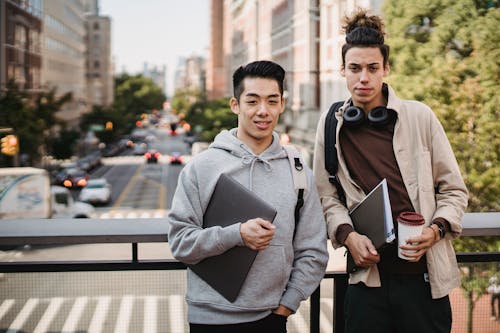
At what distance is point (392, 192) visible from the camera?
10.0 ft

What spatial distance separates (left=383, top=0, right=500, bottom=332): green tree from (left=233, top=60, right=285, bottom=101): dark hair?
29.5 feet

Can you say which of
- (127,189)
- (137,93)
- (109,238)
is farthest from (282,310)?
(137,93)

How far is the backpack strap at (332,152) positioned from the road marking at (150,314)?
1248 mm

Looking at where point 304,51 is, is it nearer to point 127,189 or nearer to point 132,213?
point 132,213

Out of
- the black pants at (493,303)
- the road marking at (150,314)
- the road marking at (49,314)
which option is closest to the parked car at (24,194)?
the road marking at (49,314)

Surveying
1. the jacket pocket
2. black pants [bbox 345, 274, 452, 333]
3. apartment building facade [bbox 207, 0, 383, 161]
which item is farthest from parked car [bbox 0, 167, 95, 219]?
the jacket pocket

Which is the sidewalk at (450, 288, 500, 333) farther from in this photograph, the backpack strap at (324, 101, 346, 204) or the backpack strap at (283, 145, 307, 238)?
the backpack strap at (283, 145, 307, 238)

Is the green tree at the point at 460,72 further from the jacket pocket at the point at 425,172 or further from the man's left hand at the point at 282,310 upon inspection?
the man's left hand at the point at 282,310

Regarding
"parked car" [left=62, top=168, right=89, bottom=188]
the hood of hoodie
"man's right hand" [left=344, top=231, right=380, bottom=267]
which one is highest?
the hood of hoodie

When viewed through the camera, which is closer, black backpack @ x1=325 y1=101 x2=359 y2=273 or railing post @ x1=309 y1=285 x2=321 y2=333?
black backpack @ x1=325 y1=101 x2=359 y2=273

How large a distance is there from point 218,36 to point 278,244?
11135 centimetres

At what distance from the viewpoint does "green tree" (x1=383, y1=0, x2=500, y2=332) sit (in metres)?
14.0

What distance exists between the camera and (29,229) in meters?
3.61

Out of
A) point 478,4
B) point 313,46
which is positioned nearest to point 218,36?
point 313,46
